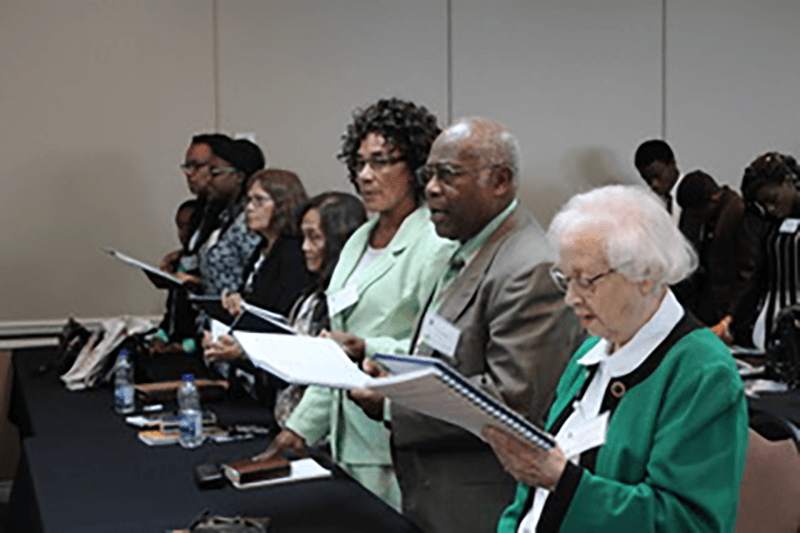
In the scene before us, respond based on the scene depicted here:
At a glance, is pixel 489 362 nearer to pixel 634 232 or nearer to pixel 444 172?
pixel 444 172

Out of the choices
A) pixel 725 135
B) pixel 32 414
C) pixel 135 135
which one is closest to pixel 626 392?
pixel 32 414

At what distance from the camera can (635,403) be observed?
166 cm

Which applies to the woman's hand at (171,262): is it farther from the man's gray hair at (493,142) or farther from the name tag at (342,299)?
the man's gray hair at (493,142)

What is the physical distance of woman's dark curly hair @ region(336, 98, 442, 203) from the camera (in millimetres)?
2803

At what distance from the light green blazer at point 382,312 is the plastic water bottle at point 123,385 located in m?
1.06

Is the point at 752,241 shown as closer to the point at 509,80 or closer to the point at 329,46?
the point at 509,80

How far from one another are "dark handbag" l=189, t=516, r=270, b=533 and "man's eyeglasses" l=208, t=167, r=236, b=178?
278cm

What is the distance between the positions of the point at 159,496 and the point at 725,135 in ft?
18.3

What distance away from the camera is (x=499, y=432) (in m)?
1.64

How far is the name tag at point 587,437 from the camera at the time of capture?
170 cm

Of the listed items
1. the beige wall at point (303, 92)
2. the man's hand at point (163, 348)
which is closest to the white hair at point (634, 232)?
the man's hand at point (163, 348)

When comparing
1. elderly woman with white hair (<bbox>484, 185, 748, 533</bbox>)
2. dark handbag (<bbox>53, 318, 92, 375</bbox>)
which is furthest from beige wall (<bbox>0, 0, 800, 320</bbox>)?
elderly woman with white hair (<bbox>484, 185, 748, 533</bbox>)

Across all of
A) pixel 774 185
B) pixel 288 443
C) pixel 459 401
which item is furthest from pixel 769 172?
pixel 459 401

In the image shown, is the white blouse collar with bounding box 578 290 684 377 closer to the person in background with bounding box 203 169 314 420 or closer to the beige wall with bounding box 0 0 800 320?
the person in background with bounding box 203 169 314 420
